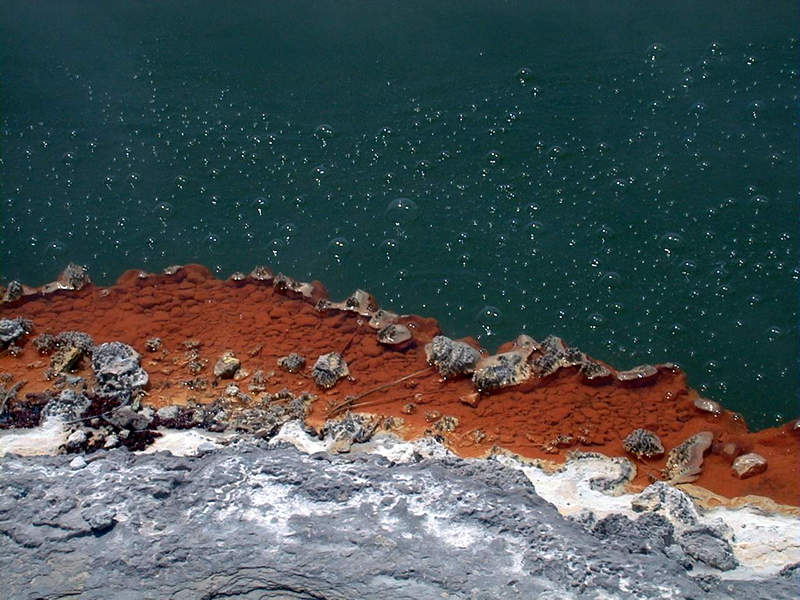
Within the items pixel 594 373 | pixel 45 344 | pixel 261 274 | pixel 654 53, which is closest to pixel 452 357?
pixel 594 373

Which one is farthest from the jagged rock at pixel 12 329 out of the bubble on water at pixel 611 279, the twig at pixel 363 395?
the bubble on water at pixel 611 279

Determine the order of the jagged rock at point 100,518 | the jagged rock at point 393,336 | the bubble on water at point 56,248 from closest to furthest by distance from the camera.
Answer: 1. the jagged rock at point 100,518
2. the jagged rock at point 393,336
3. the bubble on water at point 56,248

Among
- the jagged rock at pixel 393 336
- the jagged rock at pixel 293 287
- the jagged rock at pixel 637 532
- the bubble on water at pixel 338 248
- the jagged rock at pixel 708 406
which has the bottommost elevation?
the jagged rock at pixel 708 406

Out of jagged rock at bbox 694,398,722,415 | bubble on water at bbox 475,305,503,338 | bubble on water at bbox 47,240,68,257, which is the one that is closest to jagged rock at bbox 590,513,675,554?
jagged rock at bbox 694,398,722,415

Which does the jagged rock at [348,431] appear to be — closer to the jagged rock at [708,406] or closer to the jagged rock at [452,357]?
the jagged rock at [452,357]

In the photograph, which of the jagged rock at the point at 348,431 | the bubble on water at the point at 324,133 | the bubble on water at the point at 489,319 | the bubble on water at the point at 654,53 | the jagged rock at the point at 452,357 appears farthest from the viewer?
the bubble on water at the point at 654,53

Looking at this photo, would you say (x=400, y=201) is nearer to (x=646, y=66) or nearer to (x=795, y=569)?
(x=646, y=66)
